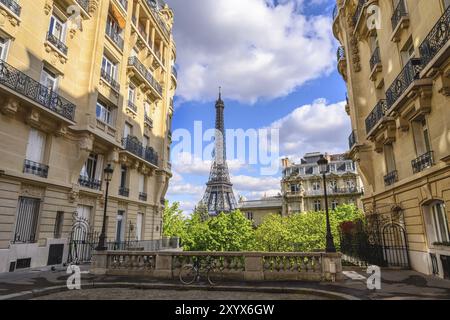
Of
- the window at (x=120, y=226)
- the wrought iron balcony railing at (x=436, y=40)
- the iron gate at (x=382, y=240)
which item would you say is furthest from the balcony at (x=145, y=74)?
the iron gate at (x=382, y=240)

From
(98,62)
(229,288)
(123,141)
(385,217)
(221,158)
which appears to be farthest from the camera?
(221,158)

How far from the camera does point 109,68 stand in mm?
20500

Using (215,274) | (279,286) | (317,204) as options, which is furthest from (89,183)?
(317,204)

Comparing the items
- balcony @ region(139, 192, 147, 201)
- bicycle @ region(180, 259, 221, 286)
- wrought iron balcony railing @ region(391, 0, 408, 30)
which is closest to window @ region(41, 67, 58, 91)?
balcony @ region(139, 192, 147, 201)

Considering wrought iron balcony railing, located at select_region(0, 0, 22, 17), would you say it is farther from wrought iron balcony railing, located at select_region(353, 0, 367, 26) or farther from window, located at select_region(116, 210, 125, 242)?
wrought iron balcony railing, located at select_region(353, 0, 367, 26)

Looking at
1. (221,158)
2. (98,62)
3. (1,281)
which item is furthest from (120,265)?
(221,158)

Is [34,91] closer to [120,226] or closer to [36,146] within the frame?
[36,146]

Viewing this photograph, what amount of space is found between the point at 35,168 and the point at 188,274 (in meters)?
9.45

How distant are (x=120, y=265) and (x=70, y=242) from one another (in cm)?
547

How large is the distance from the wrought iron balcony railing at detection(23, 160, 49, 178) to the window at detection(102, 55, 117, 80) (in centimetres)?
800

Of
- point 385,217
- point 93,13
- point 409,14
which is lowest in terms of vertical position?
point 385,217

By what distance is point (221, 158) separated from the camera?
80.1m

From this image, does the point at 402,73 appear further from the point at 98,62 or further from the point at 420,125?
the point at 98,62

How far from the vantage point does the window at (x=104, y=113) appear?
19250 mm
